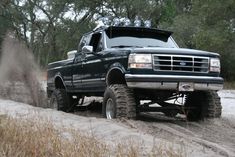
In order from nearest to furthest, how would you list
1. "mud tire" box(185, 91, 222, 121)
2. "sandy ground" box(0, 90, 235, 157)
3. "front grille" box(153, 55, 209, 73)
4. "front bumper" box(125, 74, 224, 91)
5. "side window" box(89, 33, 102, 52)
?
1. "sandy ground" box(0, 90, 235, 157)
2. "front bumper" box(125, 74, 224, 91)
3. "front grille" box(153, 55, 209, 73)
4. "mud tire" box(185, 91, 222, 121)
5. "side window" box(89, 33, 102, 52)

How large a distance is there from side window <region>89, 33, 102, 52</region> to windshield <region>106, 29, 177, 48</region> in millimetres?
274

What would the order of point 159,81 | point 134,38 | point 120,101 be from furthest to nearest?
point 134,38
point 120,101
point 159,81

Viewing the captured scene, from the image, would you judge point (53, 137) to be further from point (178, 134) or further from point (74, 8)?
point (74, 8)

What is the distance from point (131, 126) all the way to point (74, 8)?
41.5 meters

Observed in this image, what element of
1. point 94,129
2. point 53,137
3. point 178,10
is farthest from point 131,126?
point 178,10

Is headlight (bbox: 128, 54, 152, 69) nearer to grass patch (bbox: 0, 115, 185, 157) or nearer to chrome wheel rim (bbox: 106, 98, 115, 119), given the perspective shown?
chrome wheel rim (bbox: 106, 98, 115, 119)

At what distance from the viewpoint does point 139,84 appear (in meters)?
9.77

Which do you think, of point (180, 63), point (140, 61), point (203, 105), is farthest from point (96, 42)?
point (203, 105)

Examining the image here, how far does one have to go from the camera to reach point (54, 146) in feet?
20.3

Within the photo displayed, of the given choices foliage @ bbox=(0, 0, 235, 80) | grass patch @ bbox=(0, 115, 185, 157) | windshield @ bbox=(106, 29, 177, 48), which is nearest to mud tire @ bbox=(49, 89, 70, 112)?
windshield @ bbox=(106, 29, 177, 48)

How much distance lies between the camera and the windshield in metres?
11.5

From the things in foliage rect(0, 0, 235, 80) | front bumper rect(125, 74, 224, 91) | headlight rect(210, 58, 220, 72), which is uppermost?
foliage rect(0, 0, 235, 80)

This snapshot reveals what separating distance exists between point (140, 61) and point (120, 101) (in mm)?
833

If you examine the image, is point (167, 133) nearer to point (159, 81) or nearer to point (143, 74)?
point (159, 81)
